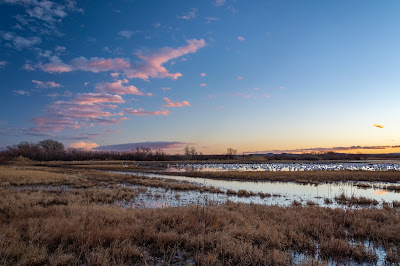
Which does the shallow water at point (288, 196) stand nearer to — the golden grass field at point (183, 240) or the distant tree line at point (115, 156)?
the golden grass field at point (183, 240)

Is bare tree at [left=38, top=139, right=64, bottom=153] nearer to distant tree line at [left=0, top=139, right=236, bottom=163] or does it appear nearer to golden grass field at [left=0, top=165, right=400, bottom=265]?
distant tree line at [left=0, top=139, right=236, bottom=163]

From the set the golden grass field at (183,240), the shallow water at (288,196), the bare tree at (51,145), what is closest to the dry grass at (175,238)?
the golden grass field at (183,240)

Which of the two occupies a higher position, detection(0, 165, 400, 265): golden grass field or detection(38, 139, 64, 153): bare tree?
detection(38, 139, 64, 153): bare tree

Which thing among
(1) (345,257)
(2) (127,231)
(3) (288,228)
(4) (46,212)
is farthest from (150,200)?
(1) (345,257)

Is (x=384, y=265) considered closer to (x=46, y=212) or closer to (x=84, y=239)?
(x=84, y=239)

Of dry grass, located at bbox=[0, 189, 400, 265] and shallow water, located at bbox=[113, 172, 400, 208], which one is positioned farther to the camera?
shallow water, located at bbox=[113, 172, 400, 208]

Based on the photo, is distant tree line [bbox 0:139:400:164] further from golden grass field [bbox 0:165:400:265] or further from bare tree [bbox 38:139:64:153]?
golden grass field [bbox 0:165:400:265]

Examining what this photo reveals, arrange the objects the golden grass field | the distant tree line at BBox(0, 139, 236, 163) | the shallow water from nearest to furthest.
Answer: the golden grass field, the shallow water, the distant tree line at BBox(0, 139, 236, 163)

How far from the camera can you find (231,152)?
154 metres

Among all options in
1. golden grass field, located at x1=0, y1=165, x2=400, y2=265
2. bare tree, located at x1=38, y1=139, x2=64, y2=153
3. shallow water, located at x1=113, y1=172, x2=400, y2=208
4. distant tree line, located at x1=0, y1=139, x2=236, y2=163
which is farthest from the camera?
bare tree, located at x1=38, y1=139, x2=64, y2=153

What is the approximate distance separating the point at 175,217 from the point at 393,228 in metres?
9.18

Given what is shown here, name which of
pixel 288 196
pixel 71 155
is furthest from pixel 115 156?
pixel 288 196

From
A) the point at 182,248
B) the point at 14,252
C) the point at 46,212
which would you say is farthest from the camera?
the point at 46,212

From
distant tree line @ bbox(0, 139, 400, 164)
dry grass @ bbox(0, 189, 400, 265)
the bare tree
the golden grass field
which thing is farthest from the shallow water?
the bare tree
